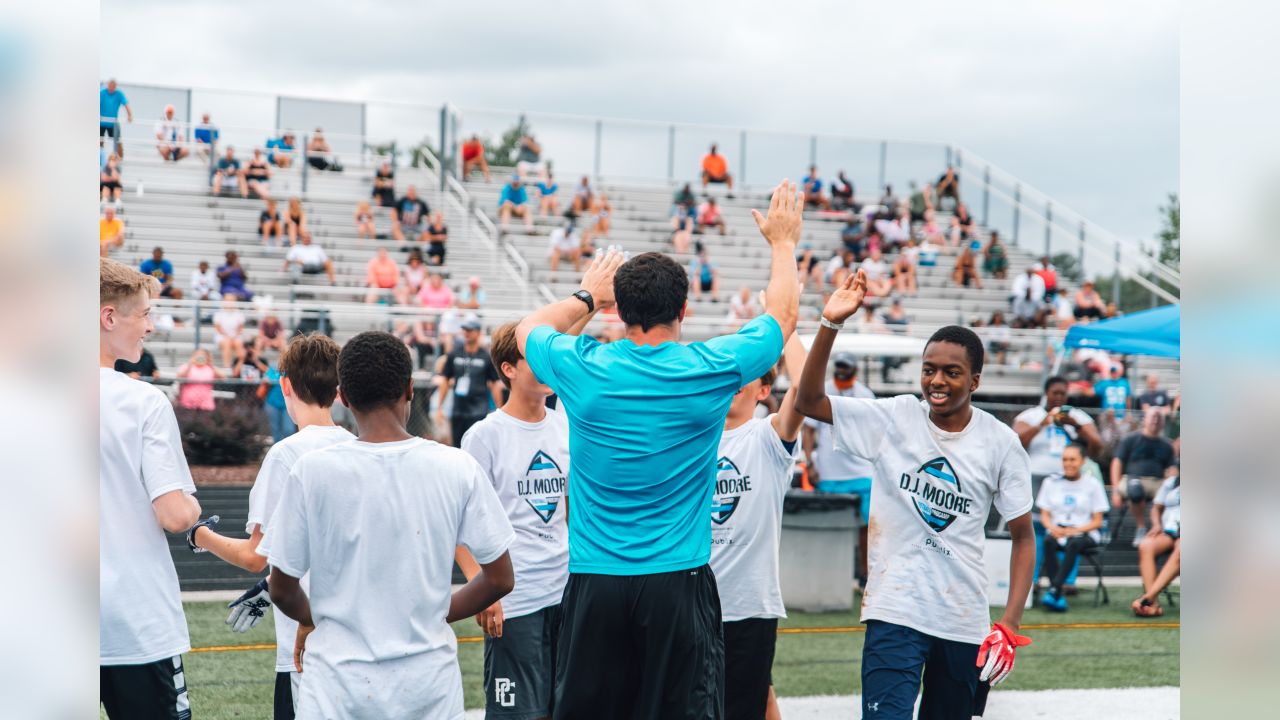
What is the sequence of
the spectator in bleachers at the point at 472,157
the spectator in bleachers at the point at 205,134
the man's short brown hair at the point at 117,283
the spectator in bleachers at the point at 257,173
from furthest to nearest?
1. the spectator in bleachers at the point at 472,157
2. the spectator in bleachers at the point at 257,173
3. the spectator in bleachers at the point at 205,134
4. the man's short brown hair at the point at 117,283

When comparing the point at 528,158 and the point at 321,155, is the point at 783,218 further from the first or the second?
→ the point at 528,158

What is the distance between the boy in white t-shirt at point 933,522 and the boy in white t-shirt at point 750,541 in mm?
399

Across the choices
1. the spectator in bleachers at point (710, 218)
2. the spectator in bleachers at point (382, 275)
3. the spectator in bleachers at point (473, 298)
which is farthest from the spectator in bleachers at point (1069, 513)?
the spectator in bleachers at point (710, 218)

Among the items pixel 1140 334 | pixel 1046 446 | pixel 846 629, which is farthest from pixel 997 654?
pixel 1140 334

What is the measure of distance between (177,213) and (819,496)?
16.9 m

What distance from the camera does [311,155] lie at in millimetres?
24734

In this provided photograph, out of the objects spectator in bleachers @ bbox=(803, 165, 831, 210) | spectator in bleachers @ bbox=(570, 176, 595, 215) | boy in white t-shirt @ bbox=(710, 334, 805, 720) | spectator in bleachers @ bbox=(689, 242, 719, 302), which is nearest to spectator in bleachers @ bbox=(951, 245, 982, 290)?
spectator in bleachers @ bbox=(803, 165, 831, 210)

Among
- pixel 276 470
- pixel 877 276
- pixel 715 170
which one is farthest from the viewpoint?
pixel 715 170

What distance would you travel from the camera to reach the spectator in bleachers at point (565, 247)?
81.6 feet

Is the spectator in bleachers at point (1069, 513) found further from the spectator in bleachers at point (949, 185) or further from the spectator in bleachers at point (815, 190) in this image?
the spectator in bleachers at point (949, 185)

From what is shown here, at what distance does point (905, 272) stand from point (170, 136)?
1527 centimetres

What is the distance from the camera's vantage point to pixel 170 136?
2353 centimetres

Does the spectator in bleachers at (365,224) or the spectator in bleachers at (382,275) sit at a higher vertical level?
the spectator in bleachers at (365,224)
